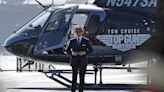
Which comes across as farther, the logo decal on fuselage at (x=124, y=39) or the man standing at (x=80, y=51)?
the logo decal on fuselage at (x=124, y=39)

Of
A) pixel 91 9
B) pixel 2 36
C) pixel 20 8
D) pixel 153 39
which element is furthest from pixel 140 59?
pixel 20 8

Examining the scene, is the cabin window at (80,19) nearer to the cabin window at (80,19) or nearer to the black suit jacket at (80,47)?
the cabin window at (80,19)

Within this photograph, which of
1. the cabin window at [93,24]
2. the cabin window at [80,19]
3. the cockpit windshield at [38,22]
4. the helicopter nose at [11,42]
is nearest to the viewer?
the cabin window at [93,24]

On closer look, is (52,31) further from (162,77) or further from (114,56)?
(162,77)

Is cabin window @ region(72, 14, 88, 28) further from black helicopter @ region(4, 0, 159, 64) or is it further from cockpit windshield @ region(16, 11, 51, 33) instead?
cockpit windshield @ region(16, 11, 51, 33)

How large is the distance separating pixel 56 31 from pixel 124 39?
2170mm

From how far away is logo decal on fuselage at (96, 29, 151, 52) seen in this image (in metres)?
17.5

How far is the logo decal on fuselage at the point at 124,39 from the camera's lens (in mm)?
17516

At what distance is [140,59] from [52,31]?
116 inches

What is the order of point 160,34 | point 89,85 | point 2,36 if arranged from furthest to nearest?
1. point 2,36
2. point 160,34
3. point 89,85

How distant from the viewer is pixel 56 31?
702 inches

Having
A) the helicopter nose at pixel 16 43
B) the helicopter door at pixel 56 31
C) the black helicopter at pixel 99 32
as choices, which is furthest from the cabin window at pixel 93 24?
the helicopter nose at pixel 16 43

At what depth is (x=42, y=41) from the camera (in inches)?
696

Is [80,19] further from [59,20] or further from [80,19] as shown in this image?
[59,20]
